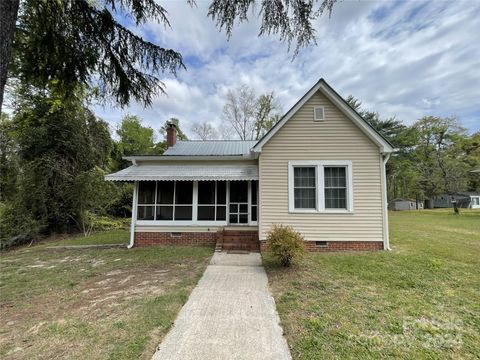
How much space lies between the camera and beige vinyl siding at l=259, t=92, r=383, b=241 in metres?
8.93

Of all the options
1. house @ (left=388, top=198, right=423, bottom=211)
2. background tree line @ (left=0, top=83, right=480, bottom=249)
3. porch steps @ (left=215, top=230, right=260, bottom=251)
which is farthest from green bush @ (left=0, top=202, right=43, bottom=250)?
house @ (left=388, top=198, right=423, bottom=211)

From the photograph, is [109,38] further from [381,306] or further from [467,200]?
[467,200]

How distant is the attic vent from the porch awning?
3.20 m

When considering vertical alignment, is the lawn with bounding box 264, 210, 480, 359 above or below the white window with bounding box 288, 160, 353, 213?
below

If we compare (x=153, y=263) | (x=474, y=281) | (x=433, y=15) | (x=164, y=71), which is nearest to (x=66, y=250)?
(x=153, y=263)

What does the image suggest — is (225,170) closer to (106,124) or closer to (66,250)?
(66,250)

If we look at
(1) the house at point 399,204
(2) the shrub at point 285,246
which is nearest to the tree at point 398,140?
(1) the house at point 399,204

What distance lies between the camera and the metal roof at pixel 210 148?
1380 cm

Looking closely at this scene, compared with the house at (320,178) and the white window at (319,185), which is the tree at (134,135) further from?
the white window at (319,185)

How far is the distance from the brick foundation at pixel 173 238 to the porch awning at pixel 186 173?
2.42m

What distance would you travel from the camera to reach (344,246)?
8945 millimetres

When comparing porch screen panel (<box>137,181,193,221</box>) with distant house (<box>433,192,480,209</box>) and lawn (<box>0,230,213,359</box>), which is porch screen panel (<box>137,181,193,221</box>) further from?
distant house (<box>433,192,480,209</box>)

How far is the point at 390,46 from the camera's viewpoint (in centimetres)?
946

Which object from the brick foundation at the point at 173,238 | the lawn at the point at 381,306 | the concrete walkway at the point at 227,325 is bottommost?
the concrete walkway at the point at 227,325
